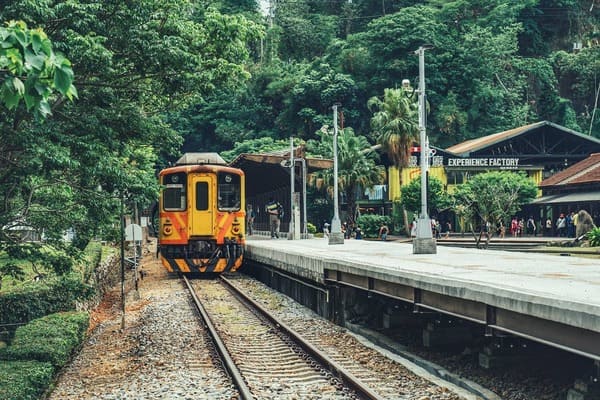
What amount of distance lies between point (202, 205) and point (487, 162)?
28.8 m

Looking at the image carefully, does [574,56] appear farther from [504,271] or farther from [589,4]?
[504,271]

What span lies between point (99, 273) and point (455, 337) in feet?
39.4

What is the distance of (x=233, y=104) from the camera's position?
72.6 metres

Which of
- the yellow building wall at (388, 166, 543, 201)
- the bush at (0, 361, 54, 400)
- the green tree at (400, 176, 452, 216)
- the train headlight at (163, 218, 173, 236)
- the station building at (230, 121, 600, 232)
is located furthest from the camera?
the yellow building wall at (388, 166, 543, 201)

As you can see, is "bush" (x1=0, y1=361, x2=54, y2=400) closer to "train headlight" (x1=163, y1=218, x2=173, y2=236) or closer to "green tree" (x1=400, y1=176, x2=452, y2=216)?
"train headlight" (x1=163, y1=218, x2=173, y2=236)

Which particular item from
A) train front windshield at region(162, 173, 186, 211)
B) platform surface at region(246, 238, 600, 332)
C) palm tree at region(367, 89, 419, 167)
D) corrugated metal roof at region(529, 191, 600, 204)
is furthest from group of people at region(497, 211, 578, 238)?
platform surface at region(246, 238, 600, 332)

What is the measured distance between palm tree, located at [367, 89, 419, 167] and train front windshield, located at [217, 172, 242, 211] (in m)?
26.0

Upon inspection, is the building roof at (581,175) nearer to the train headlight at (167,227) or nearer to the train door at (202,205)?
the train door at (202,205)

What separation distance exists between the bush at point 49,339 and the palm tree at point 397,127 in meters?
38.6

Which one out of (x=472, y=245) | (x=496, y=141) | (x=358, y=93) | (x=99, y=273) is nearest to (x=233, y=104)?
(x=358, y=93)

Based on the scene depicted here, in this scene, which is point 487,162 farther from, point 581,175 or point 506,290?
point 506,290

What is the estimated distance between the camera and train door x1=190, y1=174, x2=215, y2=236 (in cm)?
2456

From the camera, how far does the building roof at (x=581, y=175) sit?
41044 mm

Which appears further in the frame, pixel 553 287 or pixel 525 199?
pixel 525 199
